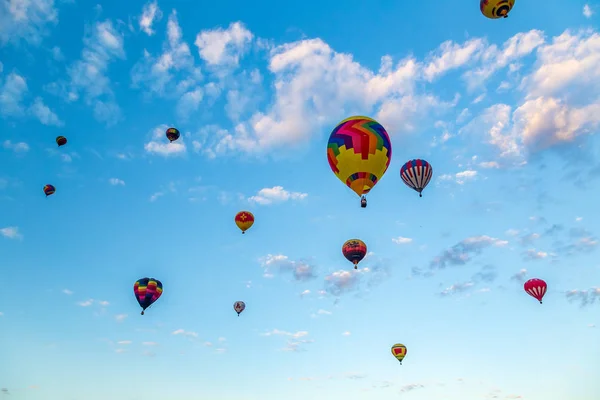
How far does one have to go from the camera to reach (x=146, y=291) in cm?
4762

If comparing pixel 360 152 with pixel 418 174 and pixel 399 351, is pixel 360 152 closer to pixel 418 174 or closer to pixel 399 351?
pixel 418 174

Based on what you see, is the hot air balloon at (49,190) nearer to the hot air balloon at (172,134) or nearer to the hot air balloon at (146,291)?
the hot air balloon at (172,134)

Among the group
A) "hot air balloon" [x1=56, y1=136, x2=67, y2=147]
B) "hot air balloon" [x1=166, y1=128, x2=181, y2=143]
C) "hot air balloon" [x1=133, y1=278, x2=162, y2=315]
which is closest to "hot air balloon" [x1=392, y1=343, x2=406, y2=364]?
"hot air balloon" [x1=133, y1=278, x2=162, y2=315]

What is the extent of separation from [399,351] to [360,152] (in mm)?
34527

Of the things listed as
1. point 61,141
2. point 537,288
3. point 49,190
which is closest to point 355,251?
point 537,288

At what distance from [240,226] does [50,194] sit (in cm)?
2740

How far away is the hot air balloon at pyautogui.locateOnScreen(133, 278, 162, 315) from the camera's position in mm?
47438

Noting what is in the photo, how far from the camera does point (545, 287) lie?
49.0m

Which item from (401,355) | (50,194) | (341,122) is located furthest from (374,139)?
(50,194)

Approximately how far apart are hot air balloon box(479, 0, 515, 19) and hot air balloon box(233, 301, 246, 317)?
4486 cm

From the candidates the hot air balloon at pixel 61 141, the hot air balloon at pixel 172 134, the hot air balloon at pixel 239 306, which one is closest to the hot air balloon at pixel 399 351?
the hot air balloon at pixel 239 306

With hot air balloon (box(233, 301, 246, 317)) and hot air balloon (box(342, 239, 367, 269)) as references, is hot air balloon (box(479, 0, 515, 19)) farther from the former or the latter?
hot air balloon (box(233, 301, 246, 317))

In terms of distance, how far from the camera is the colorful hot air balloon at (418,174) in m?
41.2

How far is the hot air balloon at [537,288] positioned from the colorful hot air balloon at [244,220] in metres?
33.1
